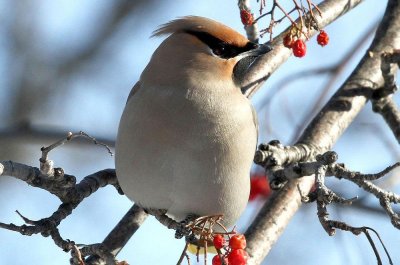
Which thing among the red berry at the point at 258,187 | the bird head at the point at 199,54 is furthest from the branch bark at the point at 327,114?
the bird head at the point at 199,54

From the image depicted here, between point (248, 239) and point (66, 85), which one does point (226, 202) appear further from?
point (66, 85)

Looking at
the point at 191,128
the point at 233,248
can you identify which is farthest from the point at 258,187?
the point at 233,248

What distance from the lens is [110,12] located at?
20.2ft

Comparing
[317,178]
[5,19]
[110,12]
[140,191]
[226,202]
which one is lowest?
[317,178]

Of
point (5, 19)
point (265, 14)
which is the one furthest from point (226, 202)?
point (5, 19)

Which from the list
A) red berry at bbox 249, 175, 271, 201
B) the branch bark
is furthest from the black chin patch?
red berry at bbox 249, 175, 271, 201

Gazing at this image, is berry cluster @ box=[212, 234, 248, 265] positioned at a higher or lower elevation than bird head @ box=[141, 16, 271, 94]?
lower

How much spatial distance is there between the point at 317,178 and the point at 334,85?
2.16m

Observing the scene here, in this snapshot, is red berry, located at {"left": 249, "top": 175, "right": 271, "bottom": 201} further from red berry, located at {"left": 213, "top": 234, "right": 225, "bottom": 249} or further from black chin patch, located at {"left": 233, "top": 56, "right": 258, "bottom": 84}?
red berry, located at {"left": 213, "top": 234, "right": 225, "bottom": 249}

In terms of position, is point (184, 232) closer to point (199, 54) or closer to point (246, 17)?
point (199, 54)

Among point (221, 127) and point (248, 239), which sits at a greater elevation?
point (221, 127)

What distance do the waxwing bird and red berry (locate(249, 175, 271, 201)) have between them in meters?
0.92

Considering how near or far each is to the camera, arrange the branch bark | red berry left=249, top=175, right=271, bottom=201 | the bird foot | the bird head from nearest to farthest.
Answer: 1. the bird foot
2. the bird head
3. the branch bark
4. red berry left=249, top=175, right=271, bottom=201

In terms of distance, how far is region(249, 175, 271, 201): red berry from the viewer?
16.2ft
